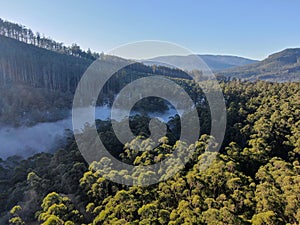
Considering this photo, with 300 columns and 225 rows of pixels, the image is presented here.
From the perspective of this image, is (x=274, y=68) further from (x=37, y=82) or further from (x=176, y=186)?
(x=176, y=186)

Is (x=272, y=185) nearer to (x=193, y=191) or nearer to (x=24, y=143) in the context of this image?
(x=193, y=191)

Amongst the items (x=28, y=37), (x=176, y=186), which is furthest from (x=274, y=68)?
(x=176, y=186)

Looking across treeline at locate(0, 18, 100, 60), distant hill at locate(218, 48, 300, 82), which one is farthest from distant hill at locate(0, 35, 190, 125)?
distant hill at locate(218, 48, 300, 82)

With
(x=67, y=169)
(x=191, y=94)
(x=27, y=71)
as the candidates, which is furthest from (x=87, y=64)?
(x=67, y=169)

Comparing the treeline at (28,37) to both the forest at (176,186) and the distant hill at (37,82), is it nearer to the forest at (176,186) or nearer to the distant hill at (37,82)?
the distant hill at (37,82)

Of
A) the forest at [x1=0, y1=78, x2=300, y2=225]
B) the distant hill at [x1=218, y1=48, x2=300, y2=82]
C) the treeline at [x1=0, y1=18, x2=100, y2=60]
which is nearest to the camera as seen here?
the forest at [x1=0, y1=78, x2=300, y2=225]

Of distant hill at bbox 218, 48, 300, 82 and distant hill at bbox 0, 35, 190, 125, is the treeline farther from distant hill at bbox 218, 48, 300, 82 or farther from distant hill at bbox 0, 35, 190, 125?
distant hill at bbox 218, 48, 300, 82

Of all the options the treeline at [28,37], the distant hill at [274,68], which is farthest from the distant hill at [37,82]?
the distant hill at [274,68]
